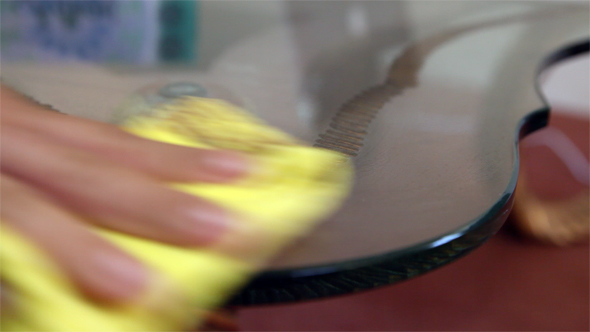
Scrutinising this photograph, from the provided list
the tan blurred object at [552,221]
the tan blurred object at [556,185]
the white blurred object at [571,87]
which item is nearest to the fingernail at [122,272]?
the tan blurred object at [556,185]

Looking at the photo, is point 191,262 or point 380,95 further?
point 380,95

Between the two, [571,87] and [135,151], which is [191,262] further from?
[571,87]

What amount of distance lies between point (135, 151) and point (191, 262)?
2.8 inches

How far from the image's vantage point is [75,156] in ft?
0.72

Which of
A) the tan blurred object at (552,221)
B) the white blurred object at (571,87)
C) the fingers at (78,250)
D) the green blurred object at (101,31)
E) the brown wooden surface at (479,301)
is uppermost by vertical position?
the green blurred object at (101,31)

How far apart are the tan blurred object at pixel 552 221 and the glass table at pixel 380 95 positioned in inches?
10.8

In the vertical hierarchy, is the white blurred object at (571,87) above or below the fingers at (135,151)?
below

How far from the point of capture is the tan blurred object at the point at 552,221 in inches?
27.0

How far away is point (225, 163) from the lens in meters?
0.23

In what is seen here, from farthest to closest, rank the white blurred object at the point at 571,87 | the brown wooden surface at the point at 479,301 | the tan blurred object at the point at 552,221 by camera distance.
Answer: the white blurred object at the point at 571,87 < the tan blurred object at the point at 552,221 < the brown wooden surface at the point at 479,301

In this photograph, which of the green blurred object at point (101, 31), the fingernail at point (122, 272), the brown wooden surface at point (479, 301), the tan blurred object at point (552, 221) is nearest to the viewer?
the fingernail at point (122, 272)

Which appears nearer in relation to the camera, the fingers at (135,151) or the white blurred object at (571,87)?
the fingers at (135,151)

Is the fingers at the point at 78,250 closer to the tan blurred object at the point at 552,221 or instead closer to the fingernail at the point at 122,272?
the fingernail at the point at 122,272

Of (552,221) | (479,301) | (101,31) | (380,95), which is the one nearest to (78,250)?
(380,95)
